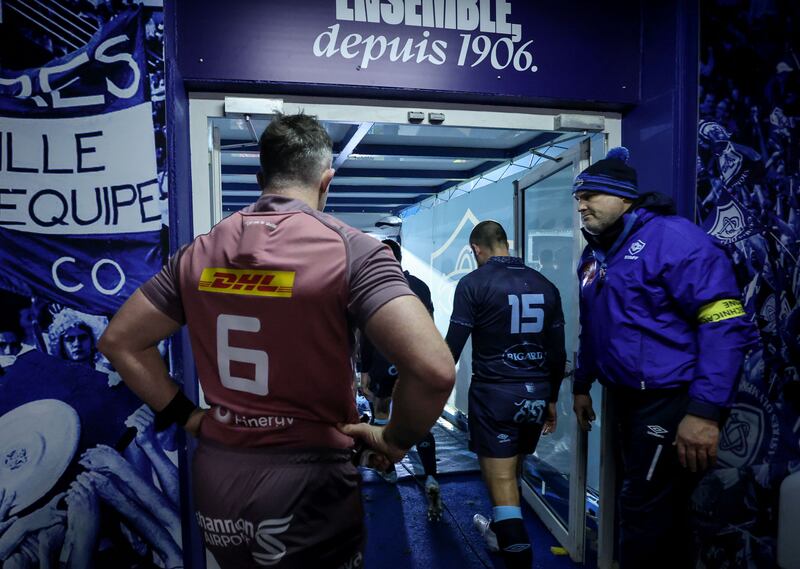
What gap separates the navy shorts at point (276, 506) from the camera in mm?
1168

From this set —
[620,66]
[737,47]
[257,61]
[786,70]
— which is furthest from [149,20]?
[786,70]

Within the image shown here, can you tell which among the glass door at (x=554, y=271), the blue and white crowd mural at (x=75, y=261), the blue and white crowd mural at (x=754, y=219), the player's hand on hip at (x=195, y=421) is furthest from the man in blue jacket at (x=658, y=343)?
the blue and white crowd mural at (x=75, y=261)

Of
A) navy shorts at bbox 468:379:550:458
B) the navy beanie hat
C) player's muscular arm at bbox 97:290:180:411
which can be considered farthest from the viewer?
navy shorts at bbox 468:379:550:458

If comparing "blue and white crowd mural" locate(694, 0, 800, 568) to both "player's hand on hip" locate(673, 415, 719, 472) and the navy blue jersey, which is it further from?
the navy blue jersey

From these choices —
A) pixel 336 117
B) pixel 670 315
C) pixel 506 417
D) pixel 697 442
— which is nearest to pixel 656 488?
pixel 697 442

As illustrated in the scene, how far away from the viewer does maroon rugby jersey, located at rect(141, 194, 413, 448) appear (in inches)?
43.3

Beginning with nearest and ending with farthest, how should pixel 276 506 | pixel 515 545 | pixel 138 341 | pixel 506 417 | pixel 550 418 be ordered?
pixel 276 506
pixel 138 341
pixel 515 545
pixel 506 417
pixel 550 418

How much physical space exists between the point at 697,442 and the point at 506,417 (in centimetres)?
100

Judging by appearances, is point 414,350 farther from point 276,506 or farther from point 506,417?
point 506,417

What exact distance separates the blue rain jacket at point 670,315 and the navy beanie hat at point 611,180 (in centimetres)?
10

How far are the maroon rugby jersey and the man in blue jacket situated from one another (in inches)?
50.1

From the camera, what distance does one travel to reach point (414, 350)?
1050 millimetres

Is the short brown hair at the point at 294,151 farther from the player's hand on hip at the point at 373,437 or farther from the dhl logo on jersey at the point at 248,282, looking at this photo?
the player's hand on hip at the point at 373,437

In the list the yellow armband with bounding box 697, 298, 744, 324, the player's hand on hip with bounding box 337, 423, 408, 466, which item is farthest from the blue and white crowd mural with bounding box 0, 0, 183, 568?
the yellow armband with bounding box 697, 298, 744, 324
